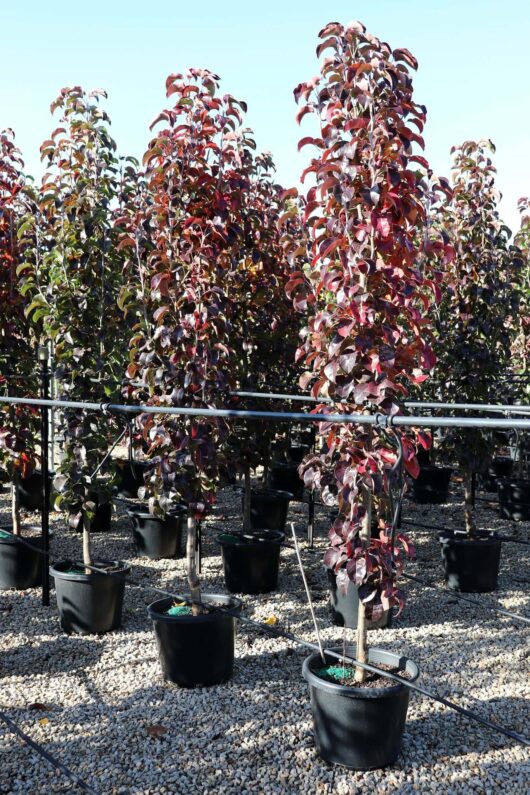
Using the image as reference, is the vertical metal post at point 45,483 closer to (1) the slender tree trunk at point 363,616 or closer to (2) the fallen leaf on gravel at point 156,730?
(2) the fallen leaf on gravel at point 156,730

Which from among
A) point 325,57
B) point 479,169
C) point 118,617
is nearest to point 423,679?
point 118,617

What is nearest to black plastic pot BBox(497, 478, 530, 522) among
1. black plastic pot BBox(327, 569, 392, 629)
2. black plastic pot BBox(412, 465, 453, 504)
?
black plastic pot BBox(412, 465, 453, 504)

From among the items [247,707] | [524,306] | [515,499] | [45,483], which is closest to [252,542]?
[45,483]

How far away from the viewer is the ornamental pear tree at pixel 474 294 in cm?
571

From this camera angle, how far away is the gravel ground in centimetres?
287

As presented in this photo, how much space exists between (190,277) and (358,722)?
7.59ft

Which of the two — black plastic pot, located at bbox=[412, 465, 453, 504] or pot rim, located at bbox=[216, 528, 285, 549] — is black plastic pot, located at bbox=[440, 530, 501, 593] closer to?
pot rim, located at bbox=[216, 528, 285, 549]

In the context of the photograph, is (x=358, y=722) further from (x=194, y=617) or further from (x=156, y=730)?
(x=194, y=617)

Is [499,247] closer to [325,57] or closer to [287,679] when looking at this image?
[325,57]

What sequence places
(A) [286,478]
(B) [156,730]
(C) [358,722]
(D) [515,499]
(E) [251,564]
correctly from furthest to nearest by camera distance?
1. (A) [286,478]
2. (D) [515,499]
3. (E) [251,564]
4. (B) [156,730]
5. (C) [358,722]

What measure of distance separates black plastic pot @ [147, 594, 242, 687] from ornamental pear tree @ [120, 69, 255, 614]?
0.79ft

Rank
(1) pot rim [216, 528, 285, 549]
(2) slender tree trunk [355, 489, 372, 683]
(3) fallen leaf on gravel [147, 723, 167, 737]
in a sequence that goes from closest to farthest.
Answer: (2) slender tree trunk [355, 489, 372, 683] < (3) fallen leaf on gravel [147, 723, 167, 737] < (1) pot rim [216, 528, 285, 549]

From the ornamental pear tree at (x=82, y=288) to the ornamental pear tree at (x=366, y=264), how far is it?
6.01 ft

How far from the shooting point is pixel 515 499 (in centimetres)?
780
